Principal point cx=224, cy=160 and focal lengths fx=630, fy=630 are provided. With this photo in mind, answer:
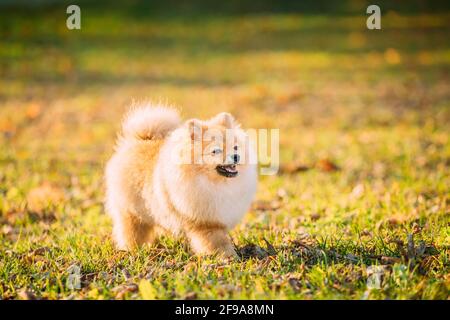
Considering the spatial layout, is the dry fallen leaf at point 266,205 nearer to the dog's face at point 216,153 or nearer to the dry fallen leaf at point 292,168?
the dry fallen leaf at point 292,168

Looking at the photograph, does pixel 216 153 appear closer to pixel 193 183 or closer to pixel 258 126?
pixel 193 183

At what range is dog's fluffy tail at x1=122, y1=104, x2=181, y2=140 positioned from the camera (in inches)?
193

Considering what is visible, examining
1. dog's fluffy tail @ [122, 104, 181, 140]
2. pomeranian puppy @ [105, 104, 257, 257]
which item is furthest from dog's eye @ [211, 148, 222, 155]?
dog's fluffy tail @ [122, 104, 181, 140]

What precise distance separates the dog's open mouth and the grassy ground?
1.94 feet

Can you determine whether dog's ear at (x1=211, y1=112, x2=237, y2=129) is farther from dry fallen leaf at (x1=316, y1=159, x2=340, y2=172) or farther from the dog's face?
dry fallen leaf at (x1=316, y1=159, x2=340, y2=172)

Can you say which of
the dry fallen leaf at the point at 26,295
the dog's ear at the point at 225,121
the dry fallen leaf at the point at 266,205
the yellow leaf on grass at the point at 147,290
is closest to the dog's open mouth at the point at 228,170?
the dog's ear at the point at 225,121

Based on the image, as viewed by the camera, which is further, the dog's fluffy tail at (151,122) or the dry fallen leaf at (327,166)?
the dry fallen leaf at (327,166)

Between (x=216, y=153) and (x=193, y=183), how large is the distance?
265mm

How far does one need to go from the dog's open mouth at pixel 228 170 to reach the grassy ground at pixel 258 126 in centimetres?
59

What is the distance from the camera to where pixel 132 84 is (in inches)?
509

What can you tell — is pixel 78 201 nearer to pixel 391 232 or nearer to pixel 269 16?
pixel 391 232

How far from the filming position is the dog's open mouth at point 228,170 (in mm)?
4289

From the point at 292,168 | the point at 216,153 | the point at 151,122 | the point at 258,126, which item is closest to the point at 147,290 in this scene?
the point at 216,153
